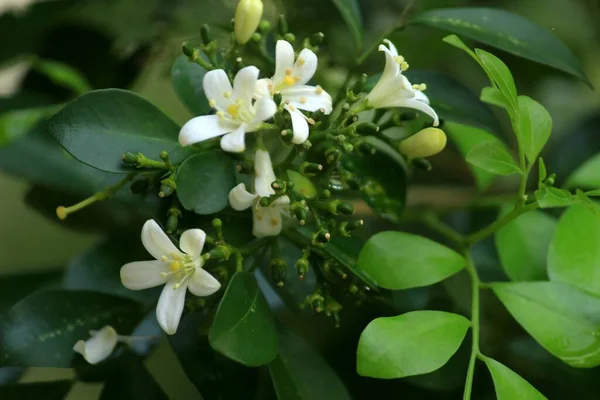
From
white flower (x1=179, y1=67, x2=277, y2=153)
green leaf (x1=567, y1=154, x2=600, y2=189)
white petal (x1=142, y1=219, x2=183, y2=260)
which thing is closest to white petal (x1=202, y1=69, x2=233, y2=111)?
white flower (x1=179, y1=67, x2=277, y2=153)

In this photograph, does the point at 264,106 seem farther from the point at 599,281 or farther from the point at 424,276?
the point at 599,281

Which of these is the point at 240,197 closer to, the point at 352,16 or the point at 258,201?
the point at 258,201

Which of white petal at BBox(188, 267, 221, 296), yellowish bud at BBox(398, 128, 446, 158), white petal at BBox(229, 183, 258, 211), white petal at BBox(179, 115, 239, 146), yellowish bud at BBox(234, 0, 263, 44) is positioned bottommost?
white petal at BBox(188, 267, 221, 296)

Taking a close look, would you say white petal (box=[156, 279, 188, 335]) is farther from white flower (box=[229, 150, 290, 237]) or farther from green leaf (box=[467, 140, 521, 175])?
green leaf (box=[467, 140, 521, 175])

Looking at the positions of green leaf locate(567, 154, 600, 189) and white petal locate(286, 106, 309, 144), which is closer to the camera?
white petal locate(286, 106, 309, 144)

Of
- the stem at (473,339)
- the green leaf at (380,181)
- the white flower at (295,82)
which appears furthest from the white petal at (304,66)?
the stem at (473,339)

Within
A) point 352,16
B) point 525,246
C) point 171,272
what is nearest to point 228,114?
point 171,272
